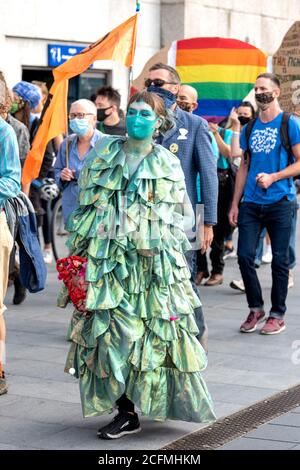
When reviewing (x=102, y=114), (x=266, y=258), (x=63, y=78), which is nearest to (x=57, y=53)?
(x=266, y=258)

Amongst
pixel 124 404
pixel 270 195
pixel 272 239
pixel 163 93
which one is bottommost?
pixel 124 404

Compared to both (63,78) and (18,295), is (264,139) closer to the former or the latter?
(63,78)

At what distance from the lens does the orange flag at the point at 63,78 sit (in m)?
9.00

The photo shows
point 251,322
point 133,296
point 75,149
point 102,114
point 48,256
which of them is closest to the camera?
point 133,296

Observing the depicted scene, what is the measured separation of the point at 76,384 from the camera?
24.0ft

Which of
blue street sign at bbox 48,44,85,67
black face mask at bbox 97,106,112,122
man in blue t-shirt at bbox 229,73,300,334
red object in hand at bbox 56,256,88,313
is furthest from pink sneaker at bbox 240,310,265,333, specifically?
blue street sign at bbox 48,44,85,67

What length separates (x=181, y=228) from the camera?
6152mm

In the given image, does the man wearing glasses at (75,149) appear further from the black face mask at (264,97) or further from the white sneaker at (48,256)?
the white sneaker at (48,256)

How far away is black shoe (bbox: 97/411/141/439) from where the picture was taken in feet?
19.7

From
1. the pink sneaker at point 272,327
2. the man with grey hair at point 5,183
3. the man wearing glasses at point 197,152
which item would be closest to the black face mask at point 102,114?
the pink sneaker at point 272,327

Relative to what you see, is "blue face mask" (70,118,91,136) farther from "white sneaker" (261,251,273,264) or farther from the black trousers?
"white sneaker" (261,251,273,264)

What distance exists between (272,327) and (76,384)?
7.39ft

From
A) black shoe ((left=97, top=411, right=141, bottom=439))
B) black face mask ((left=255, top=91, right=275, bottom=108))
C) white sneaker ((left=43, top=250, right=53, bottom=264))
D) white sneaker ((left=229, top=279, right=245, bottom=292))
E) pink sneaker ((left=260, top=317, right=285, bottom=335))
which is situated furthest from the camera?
white sneaker ((left=43, top=250, right=53, bottom=264))
